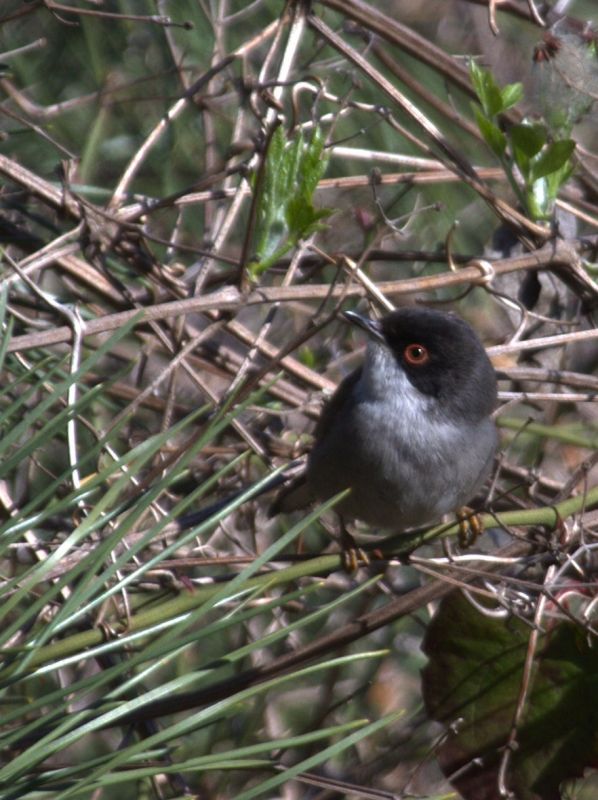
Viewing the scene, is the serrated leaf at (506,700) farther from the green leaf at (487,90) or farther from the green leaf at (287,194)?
the green leaf at (487,90)

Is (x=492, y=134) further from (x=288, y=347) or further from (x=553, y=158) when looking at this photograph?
(x=288, y=347)

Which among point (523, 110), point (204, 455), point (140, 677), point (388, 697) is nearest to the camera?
point (140, 677)

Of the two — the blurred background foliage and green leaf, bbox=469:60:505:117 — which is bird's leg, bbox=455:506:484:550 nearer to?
the blurred background foliage

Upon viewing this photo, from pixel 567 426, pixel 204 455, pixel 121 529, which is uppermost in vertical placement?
pixel 121 529

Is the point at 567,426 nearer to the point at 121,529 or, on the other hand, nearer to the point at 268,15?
the point at 268,15

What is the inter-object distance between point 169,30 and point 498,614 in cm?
254

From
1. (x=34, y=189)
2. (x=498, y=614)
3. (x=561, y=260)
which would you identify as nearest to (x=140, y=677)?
(x=498, y=614)

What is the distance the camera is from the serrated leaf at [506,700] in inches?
108

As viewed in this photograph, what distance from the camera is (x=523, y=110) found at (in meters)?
4.19

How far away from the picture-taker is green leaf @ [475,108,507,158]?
10.8ft

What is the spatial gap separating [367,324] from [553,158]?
0.80 m

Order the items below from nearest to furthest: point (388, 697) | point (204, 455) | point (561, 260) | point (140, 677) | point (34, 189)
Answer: point (140, 677) → point (34, 189) → point (561, 260) → point (204, 455) → point (388, 697)

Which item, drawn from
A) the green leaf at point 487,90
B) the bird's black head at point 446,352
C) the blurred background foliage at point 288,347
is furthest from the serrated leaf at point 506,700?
the green leaf at point 487,90

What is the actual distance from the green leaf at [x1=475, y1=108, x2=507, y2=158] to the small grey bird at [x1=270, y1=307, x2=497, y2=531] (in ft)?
2.03
